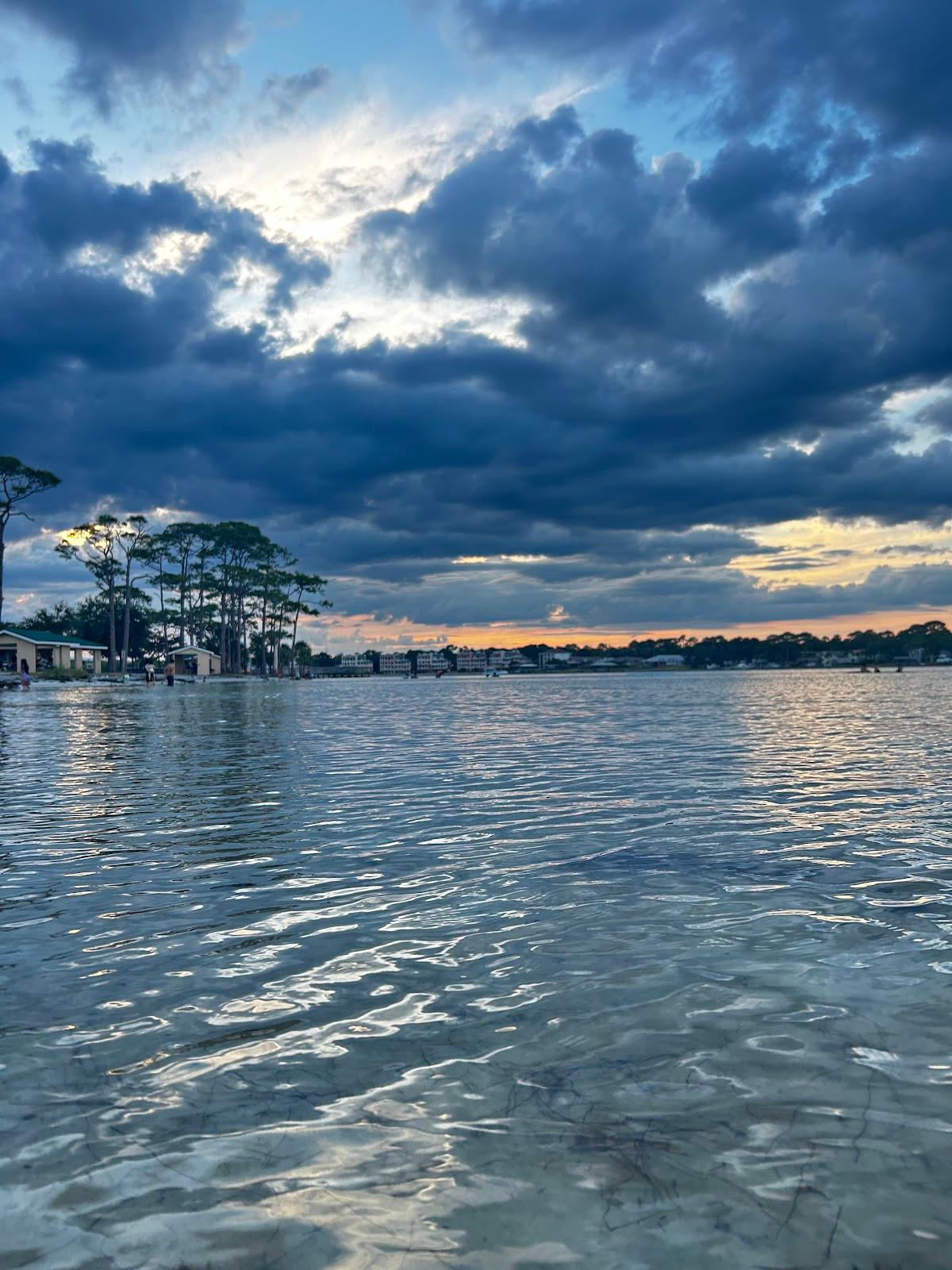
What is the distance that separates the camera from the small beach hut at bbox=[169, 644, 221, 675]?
117 m

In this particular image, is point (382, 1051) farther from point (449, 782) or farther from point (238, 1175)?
point (449, 782)

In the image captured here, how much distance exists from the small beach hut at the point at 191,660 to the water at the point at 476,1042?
111 meters

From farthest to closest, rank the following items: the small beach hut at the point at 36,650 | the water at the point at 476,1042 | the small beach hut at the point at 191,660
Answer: the small beach hut at the point at 191,660, the small beach hut at the point at 36,650, the water at the point at 476,1042

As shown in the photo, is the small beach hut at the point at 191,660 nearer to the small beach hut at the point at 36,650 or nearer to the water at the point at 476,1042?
the small beach hut at the point at 36,650

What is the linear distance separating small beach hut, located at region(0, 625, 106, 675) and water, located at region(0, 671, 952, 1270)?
87.0 metres

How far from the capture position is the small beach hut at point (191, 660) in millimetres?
117375

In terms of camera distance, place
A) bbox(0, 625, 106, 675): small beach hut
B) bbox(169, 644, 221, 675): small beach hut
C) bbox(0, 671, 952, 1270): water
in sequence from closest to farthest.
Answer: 1. bbox(0, 671, 952, 1270): water
2. bbox(0, 625, 106, 675): small beach hut
3. bbox(169, 644, 221, 675): small beach hut

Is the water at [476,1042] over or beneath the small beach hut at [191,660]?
beneath

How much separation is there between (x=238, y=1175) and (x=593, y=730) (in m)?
26.8

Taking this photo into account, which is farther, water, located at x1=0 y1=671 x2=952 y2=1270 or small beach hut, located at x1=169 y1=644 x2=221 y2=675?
small beach hut, located at x1=169 y1=644 x2=221 y2=675

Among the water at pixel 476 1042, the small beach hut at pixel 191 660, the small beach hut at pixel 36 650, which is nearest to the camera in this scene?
the water at pixel 476 1042

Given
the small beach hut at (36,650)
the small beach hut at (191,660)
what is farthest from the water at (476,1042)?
the small beach hut at (191,660)

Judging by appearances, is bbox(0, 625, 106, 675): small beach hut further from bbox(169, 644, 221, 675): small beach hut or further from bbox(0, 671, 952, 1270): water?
bbox(0, 671, 952, 1270): water

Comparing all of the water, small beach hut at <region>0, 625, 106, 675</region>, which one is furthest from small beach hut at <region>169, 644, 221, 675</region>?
the water
